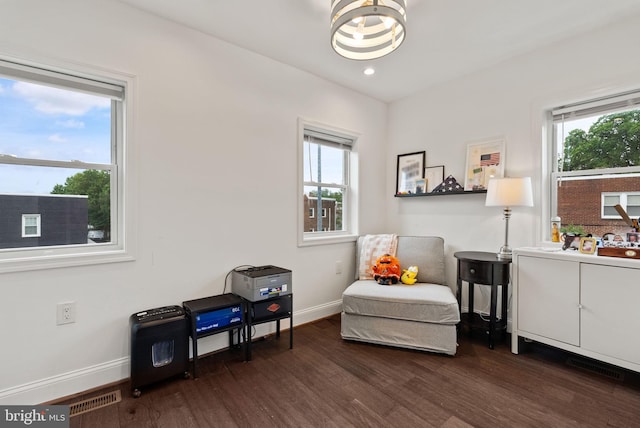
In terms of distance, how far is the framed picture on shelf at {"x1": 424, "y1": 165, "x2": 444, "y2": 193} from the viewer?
3364mm

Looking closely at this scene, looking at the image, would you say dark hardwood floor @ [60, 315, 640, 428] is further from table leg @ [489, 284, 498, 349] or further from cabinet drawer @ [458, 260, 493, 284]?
cabinet drawer @ [458, 260, 493, 284]

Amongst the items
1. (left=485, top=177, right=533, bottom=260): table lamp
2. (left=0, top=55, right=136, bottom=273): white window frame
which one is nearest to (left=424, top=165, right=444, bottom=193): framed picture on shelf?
(left=485, top=177, right=533, bottom=260): table lamp

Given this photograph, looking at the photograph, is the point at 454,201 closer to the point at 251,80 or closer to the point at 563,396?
the point at 563,396

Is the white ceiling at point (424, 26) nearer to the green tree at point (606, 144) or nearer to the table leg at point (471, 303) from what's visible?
the green tree at point (606, 144)

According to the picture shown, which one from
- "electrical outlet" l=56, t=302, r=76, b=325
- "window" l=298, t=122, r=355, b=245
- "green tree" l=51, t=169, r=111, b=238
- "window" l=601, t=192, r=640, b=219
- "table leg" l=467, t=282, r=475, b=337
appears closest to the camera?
"electrical outlet" l=56, t=302, r=76, b=325

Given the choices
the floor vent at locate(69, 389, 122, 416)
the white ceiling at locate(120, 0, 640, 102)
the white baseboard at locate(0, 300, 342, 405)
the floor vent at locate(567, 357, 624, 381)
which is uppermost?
the white ceiling at locate(120, 0, 640, 102)

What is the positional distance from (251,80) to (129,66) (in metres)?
0.94

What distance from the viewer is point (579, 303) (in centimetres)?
213

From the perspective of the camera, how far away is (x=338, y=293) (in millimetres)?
3383

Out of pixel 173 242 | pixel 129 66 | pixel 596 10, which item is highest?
pixel 596 10

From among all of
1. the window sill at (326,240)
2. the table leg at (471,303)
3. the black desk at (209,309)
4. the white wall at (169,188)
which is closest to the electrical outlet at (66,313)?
the white wall at (169,188)

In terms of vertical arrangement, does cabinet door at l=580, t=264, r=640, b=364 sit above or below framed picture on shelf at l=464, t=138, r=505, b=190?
below

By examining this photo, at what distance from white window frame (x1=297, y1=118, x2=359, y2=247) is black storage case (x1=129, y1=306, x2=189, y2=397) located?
1336 millimetres

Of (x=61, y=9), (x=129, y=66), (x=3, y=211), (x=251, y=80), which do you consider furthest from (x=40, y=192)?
(x=251, y=80)
